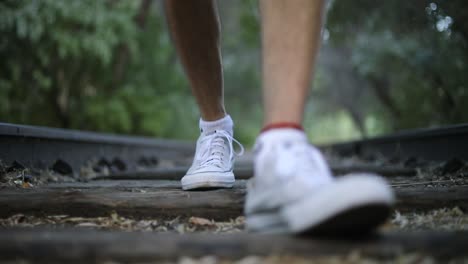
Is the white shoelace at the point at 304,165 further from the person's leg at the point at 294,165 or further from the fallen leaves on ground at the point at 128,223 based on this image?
the fallen leaves on ground at the point at 128,223

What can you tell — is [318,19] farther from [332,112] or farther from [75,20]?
[332,112]

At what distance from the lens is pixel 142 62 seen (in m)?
10.3

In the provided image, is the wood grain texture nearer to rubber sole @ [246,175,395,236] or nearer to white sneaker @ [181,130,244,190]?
white sneaker @ [181,130,244,190]

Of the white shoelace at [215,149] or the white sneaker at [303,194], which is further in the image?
the white shoelace at [215,149]

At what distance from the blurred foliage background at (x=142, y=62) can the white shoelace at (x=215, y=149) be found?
2754mm

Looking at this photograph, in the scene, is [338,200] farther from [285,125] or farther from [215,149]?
[215,149]

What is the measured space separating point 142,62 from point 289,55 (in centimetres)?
943

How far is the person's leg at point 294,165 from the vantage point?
37.4 inches

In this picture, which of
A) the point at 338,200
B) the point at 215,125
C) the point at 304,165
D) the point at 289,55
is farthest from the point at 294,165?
the point at 215,125

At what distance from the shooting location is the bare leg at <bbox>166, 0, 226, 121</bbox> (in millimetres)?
1760

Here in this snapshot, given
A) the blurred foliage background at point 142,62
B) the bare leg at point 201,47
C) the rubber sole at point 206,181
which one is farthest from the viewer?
the blurred foliage background at point 142,62

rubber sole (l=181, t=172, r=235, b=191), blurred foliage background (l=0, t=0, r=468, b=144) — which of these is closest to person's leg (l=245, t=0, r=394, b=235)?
rubber sole (l=181, t=172, r=235, b=191)

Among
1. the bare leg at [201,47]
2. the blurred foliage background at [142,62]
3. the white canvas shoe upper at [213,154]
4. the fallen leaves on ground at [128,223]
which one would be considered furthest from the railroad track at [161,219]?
the blurred foliage background at [142,62]

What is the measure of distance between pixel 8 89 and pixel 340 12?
14.8ft
